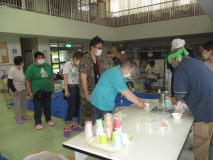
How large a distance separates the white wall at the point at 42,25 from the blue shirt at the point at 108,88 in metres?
4.83

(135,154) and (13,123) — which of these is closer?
(135,154)

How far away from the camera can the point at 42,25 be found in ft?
19.7

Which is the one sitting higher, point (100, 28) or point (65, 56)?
point (100, 28)

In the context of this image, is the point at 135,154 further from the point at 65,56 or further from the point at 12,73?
the point at 65,56

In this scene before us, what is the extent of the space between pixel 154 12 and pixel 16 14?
6.41 metres

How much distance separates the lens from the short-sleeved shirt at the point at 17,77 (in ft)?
10.5

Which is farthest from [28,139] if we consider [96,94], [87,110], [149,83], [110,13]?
[110,13]

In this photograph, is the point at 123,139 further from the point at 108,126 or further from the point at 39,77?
the point at 39,77

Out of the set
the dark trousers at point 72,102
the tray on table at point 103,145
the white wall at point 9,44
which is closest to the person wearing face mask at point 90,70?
the dark trousers at point 72,102

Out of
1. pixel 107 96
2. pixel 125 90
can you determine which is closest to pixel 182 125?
pixel 125 90

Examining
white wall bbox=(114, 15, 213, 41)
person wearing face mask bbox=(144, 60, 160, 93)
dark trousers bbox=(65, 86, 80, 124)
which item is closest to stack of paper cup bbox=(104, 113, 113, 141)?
dark trousers bbox=(65, 86, 80, 124)

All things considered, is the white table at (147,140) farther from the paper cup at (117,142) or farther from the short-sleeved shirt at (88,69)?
the short-sleeved shirt at (88,69)

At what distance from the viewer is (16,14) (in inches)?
210

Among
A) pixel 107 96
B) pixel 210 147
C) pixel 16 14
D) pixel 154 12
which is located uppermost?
pixel 154 12
